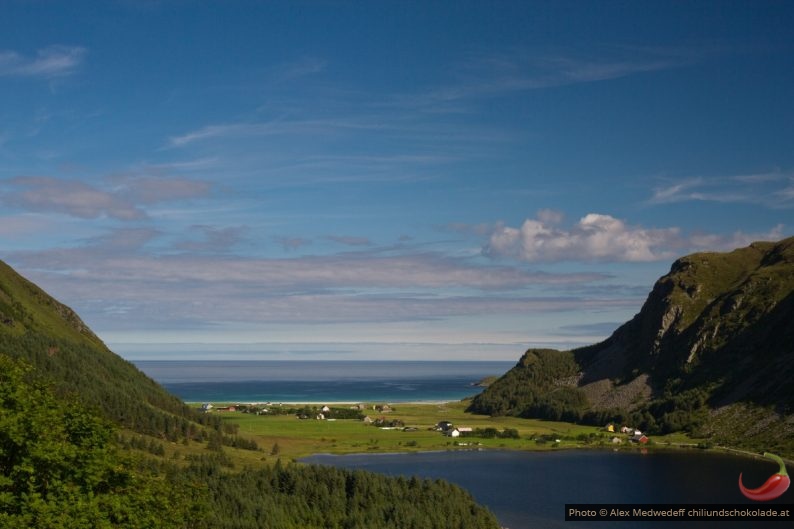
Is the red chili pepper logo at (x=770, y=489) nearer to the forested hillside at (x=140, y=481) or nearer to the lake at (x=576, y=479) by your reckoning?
the lake at (x=576, y=479)

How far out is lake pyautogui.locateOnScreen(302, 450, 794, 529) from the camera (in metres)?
125

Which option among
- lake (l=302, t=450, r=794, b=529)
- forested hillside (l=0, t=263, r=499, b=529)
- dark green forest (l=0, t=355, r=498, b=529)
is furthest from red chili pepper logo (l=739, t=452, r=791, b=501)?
dark green forest (l=0, t=355, r=498, b=529)

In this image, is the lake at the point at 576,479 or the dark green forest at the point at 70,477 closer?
the dark green forest at the point at 70,477

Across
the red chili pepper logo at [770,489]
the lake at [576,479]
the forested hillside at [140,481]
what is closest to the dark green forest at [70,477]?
the forested hillside at [140,481]

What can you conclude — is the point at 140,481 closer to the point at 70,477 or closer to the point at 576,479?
the point at 70,477

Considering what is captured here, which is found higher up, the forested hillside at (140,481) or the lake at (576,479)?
the forested hillside at (140,481)

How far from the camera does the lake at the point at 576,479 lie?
124562 mm

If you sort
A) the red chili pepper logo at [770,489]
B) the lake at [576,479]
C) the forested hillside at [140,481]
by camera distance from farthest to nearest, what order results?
the red chili pepper logo at [770,489], the lake at [576,479], the forested hillside at [140,481]

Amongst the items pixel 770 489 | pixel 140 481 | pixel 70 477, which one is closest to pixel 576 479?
pixel 770 489

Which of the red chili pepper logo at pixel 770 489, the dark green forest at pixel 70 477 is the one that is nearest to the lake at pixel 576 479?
the red chili pepper logo at pixel 770 489

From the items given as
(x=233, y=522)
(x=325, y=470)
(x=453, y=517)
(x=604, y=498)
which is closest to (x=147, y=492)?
(x=233, y=522)

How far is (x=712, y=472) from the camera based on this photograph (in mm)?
166375

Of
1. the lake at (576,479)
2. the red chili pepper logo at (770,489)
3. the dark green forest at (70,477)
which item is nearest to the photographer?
the dark green forest at (70,477)

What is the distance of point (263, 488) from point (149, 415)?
287 feet
